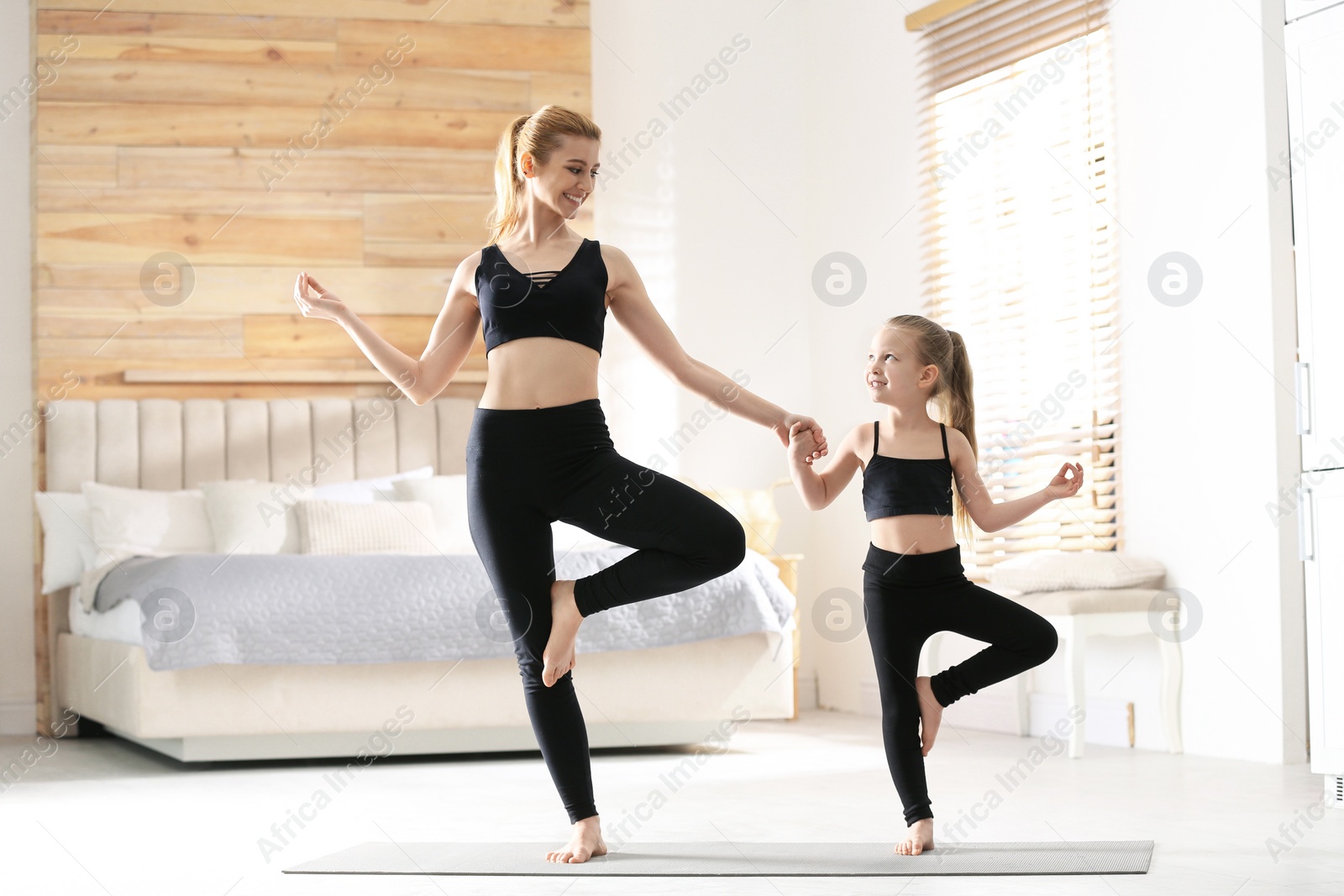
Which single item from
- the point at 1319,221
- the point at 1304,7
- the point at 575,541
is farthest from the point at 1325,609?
the point at 575,541

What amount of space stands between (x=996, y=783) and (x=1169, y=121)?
6.94 ft

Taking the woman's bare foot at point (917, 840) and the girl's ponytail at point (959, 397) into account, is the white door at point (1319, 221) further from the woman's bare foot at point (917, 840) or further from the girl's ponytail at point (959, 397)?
the woman's bare foot at point (917, 840)

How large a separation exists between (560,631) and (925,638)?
2.27 ft

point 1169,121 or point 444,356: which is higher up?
point 1169,121

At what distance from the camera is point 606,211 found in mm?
6047

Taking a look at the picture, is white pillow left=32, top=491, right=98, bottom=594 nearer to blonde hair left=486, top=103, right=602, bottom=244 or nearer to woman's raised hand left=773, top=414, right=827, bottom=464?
blonde hair left=486, top=103, right=602, bottom=244

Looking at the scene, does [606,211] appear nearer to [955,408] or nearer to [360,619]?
[360,619]

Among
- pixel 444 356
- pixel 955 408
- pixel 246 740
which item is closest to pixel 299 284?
pixel 444 356

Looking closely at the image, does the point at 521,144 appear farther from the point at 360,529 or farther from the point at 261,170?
the point at 261,170

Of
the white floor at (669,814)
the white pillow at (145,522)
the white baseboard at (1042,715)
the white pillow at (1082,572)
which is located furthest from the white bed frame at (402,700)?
the white pillow at (1082,572)

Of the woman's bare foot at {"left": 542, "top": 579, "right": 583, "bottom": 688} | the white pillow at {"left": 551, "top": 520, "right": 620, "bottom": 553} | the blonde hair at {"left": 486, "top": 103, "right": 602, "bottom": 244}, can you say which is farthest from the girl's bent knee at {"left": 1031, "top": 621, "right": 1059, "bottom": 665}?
the white pillow at {"left": 551, "top": 520, "right": 620, "bottom": 553}

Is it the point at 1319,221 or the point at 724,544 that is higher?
the point at 1319,221

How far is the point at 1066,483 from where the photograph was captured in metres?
2.65

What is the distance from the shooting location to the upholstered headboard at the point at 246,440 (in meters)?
5.42
